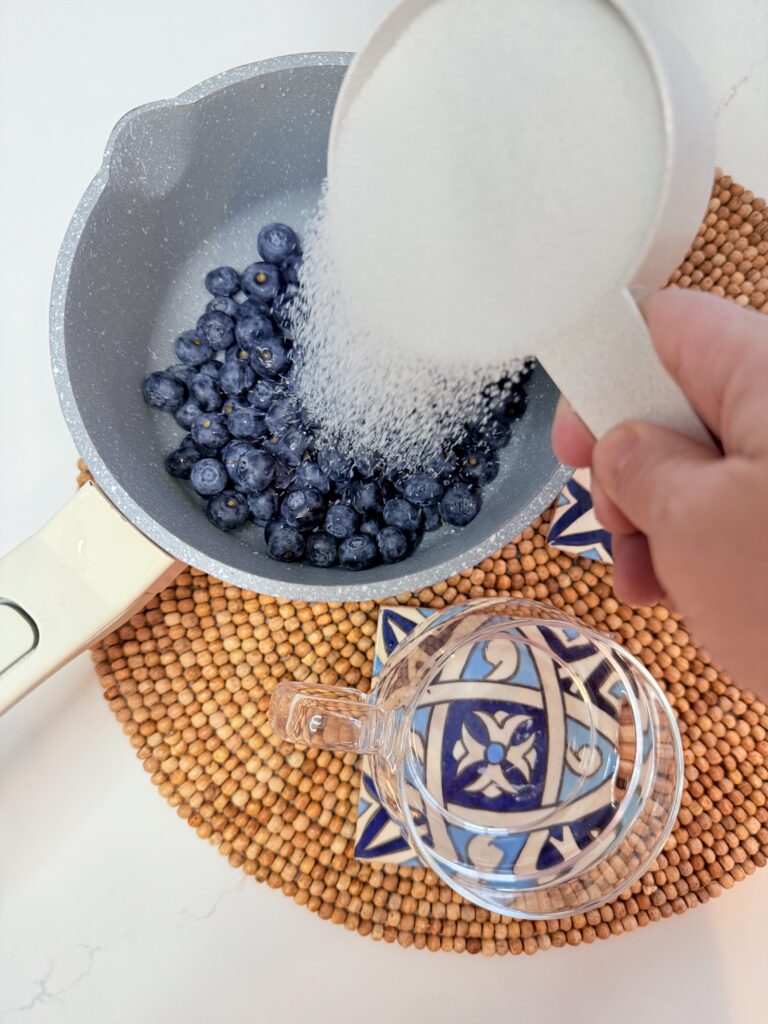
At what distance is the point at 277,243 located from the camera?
61 centimetres

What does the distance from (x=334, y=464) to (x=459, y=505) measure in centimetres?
10

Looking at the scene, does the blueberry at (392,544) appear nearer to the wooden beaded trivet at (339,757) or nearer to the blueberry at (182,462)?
the wooden beaded trivet at (339,757)

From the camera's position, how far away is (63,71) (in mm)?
688

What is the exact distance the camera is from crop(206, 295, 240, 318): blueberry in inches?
23.8

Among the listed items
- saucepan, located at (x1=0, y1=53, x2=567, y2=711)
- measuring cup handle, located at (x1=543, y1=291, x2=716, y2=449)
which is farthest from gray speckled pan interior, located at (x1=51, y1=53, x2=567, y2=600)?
measuring cup handle, located at (x1=543, y1=291, x2=716, y2=449)

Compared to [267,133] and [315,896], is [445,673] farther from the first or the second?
[267,133]

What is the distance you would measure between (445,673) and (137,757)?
241 mm

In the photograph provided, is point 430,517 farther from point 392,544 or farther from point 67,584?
point 67,584

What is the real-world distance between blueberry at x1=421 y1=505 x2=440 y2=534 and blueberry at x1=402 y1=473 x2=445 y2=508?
0.02 m

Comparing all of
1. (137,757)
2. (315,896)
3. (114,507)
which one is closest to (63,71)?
(114,507)

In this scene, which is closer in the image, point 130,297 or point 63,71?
point 130,297

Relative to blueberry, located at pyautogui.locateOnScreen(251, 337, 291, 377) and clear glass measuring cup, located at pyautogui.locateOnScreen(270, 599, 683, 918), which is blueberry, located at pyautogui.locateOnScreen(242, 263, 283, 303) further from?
clear glass measuring cup, located at pyautogui.locateOnScreen(270, 599, 683, 918)

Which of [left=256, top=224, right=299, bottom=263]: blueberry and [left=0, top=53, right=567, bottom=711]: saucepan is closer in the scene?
[left=0, top=53, right=567, bottom=711]: saucepan

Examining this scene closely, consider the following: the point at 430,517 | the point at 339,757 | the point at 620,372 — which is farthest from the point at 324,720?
the point at 620,372
